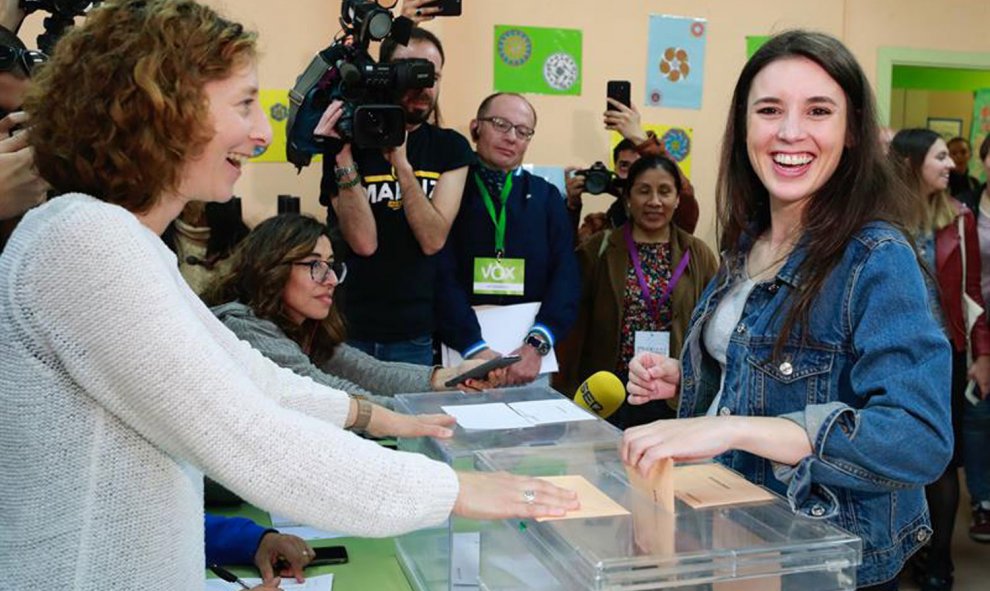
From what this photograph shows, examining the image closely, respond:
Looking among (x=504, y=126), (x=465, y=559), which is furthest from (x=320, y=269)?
(x=465, y=559)

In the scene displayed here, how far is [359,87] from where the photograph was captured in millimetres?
2688

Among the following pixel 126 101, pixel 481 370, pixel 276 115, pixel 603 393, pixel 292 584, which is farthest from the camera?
pixel 276 115

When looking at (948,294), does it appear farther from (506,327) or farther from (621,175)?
(506,327)

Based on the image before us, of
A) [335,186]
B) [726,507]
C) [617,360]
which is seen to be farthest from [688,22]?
[726,507]

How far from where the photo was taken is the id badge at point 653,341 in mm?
3398

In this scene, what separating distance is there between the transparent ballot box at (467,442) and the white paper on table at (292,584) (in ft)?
0.46

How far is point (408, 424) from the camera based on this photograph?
1.61 m

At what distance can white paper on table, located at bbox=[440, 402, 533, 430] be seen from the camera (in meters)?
1.57

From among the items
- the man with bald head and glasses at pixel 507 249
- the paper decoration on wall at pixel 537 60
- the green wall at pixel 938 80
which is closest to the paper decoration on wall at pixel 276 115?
the paper decoration on wall at pixel 537 60

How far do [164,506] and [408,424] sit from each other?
1.93 feet

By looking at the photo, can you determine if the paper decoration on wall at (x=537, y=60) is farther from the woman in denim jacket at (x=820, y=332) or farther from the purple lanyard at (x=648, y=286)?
the woman in denim jacket at (x=820, y=332)

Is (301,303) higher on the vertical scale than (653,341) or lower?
higher

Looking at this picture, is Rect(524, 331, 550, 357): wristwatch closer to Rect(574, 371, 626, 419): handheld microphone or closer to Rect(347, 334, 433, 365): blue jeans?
Rect(347, 334, 433, 365): blue jeans

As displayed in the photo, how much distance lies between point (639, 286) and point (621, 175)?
680mm
